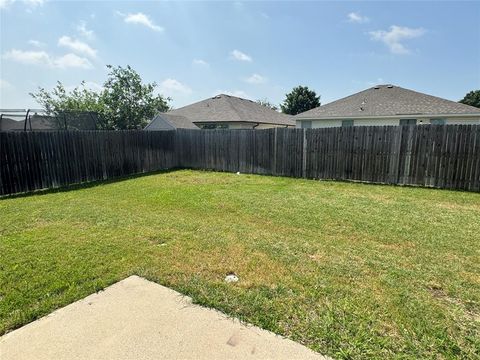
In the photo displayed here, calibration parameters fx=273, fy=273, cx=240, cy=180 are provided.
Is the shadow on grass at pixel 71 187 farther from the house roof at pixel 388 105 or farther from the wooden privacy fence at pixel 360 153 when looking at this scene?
the house roof at pixel 388 105

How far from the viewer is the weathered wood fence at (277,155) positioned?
7.32m

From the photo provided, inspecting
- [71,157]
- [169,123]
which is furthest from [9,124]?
[169,123]

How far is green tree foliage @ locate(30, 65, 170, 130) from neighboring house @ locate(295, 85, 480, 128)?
701 inches

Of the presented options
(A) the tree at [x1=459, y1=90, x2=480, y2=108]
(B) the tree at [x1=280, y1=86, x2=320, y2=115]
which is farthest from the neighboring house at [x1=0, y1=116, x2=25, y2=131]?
(A) the tree at [x1=459, y1=90, x2=480, y2=108]

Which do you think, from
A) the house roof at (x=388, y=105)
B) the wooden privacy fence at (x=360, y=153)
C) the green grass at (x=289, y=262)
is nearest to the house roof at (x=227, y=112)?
the house roof at (x=388, y=105)

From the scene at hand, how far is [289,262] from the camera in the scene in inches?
125

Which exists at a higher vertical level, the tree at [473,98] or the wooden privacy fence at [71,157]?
the tree at [473,98]

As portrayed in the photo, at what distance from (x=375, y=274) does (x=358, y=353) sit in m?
1.26

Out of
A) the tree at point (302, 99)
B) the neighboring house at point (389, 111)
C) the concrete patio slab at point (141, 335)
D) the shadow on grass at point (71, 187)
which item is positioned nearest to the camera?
the concrete patio slab at point (141, 335)

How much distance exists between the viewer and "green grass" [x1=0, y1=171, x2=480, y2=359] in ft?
6.91

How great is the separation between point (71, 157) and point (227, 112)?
13.8 meters

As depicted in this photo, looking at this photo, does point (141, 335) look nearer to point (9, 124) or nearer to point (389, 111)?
point (9, 124)

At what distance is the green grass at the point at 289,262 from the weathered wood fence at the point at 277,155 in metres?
1.55

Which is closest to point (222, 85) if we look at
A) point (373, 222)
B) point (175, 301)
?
point (373, 222)
